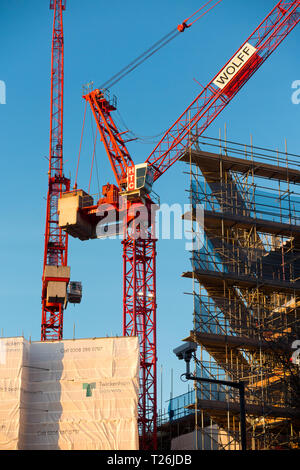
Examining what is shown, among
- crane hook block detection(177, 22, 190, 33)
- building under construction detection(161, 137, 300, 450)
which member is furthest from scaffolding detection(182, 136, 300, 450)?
crane hook block detection(177, 22, 190, 33)

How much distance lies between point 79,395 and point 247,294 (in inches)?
678

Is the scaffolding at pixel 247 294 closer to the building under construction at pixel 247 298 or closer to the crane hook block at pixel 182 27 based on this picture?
the building under construction at pixel 247 298

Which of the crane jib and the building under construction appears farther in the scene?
the crane jib

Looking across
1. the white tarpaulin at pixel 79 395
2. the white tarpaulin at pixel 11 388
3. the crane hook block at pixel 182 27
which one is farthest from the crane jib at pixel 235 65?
the white tarpaulin at pixel 11 388

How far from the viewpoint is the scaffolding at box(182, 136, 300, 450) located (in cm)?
6256

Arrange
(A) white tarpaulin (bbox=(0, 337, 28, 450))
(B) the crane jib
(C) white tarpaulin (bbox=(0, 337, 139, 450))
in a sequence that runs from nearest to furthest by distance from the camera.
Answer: (A) white tarpaulin (bbox=(0, 337, 28, 450))
(C) white tarpaulin (bbox=(0, 337, 139, 450))
(B) the crane jib

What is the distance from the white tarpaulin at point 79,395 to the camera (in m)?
57.2

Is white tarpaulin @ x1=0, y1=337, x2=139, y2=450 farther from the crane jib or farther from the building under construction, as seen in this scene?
the crane jib

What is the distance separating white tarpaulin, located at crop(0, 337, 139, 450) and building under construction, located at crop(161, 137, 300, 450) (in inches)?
203

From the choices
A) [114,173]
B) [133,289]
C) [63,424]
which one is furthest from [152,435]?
[114,173]

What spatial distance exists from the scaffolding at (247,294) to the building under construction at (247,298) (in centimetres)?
8

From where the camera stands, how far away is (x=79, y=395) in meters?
58.6

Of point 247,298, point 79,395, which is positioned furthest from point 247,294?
point 79,395

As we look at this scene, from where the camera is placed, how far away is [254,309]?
66.9m
